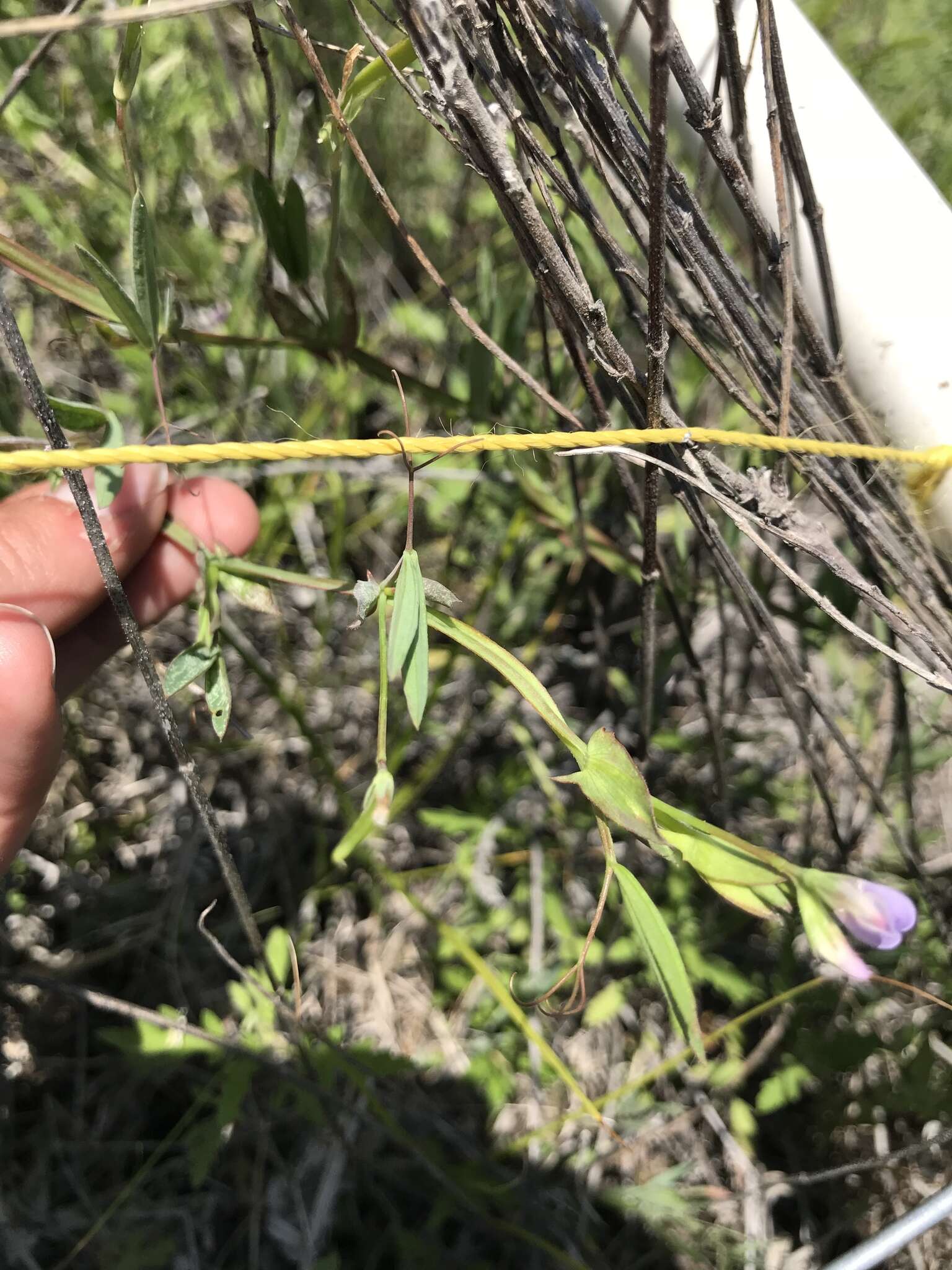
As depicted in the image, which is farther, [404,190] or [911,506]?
[404,190]

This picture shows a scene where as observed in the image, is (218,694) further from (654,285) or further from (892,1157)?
(892,1157)

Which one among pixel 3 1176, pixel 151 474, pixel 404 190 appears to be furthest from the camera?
pixel 404 190

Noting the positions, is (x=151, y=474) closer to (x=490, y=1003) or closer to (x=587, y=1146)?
(x=490, y=1003)

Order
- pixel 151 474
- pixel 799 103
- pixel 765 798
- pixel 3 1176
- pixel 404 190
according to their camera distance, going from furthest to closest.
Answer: pixel 404 190 → pixel 765 798 → pixel 3 1176 → pixel 151 474 → pixel 799 103

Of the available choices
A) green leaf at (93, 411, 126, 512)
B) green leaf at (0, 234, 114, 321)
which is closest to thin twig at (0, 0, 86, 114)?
green leaf at (0, 234, 114, 321)

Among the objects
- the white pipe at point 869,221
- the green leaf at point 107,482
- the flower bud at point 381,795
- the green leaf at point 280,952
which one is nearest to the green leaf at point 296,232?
the green leaf at point 107,482

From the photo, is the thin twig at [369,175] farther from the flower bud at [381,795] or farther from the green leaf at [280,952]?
the green leaf at [280,952]

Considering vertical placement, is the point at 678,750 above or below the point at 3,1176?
below

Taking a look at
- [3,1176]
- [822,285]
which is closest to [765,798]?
[822,285]
